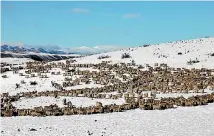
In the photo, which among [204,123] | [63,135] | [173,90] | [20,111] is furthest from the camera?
[173,90]

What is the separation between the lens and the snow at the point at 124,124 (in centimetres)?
2662

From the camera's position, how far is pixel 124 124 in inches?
1137

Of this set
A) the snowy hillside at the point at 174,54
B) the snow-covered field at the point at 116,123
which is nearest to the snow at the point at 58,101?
the snow-covered field at the point at 116,123

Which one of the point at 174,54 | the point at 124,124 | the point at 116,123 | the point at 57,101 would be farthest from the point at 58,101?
the point at 174,54

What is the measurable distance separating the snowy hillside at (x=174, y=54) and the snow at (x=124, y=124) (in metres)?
27.3

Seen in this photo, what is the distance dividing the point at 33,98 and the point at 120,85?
31.3 ft

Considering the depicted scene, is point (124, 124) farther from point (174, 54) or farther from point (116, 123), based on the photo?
point (174, 54)

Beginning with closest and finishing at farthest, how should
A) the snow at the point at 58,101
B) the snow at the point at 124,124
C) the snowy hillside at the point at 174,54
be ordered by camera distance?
the snow at the point at 124,124
the snow at the point at 58,101
the snowy hillside at the point at 174,54

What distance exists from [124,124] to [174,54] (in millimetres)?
40734

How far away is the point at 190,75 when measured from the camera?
51.2 meters

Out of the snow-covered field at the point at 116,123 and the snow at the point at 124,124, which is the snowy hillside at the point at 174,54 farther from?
the snow at the point at 124,124

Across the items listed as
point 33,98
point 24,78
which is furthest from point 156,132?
point 24,78

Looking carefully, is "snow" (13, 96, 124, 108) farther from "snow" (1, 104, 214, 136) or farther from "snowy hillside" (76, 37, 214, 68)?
"snowy hillside" (76, 37, 214, 68)

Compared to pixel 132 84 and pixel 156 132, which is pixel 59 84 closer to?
pixel 132 84
